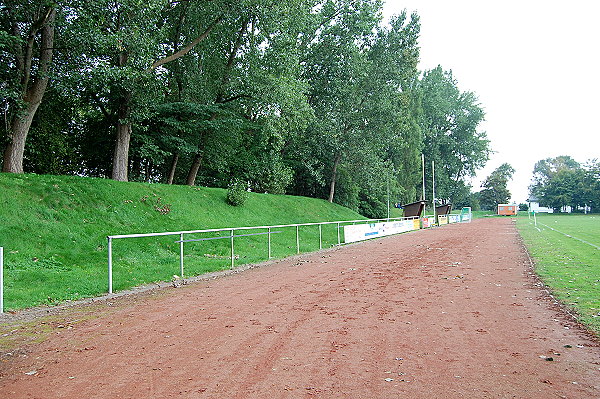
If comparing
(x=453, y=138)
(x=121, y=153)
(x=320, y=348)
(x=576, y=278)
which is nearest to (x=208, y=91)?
(x=121, y=153)

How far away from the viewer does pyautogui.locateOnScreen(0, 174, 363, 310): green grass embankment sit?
1013 cm

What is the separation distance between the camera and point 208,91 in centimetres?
2630

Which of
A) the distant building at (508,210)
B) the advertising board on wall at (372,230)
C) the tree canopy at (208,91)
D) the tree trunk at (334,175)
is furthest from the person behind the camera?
the distant building at (508,210)

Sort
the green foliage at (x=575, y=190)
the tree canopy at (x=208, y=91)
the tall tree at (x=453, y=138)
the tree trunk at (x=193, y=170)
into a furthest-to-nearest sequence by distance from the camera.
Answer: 1. the green foliage at (x=575, y=190)
2. the tall tree at (x=453, y=138)
3. the tree trunk at (x=193, y=170)
4. the tree canopy at (x=208, y=91)

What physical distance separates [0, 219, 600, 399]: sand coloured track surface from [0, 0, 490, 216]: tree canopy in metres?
12.4

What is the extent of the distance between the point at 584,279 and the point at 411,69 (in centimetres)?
3193

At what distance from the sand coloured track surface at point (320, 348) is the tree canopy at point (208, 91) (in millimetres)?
12363

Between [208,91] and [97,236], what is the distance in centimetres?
1370

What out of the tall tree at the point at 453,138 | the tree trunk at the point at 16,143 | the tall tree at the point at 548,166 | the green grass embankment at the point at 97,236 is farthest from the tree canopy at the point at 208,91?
the tall tree at the point at 548,166

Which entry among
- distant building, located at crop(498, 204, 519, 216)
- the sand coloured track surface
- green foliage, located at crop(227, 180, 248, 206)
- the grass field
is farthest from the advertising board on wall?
distant building, located at crop(498, 204, 519, 216)

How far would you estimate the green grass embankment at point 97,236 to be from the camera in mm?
10133

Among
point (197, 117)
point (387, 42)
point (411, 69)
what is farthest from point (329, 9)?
point (197, 117)

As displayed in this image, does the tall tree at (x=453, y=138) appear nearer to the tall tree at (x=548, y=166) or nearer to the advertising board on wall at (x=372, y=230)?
the advertising board on wall at (x=372, y=230)

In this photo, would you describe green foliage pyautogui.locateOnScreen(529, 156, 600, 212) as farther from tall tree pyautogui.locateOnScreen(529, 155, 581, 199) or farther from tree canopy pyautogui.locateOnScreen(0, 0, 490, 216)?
tree canopy pyautogui.locateOnScreen(0, 0, 490, 216)
